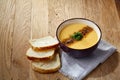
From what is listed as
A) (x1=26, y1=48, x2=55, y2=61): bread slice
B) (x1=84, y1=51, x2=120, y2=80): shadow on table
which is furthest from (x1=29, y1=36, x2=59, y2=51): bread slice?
(x1=84, y1=51, x2=120, y2=80): shadow on table

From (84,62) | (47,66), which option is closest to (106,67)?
(84,62)

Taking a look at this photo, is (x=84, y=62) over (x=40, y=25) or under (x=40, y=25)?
under

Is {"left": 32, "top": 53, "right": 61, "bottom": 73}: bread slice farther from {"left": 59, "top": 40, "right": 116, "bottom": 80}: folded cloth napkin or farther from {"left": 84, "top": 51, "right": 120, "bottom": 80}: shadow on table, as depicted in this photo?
{"left": 84, "top": 51, "right": 120, "bottom": 80}: shadow on table

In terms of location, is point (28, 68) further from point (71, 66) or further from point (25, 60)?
point (71, 66)

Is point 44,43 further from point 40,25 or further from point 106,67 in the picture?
point 106,67

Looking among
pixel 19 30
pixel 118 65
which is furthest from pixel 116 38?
pixel 19 30

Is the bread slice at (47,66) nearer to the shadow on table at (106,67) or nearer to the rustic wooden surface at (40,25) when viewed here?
the rustic wooden surface at (40,25)
